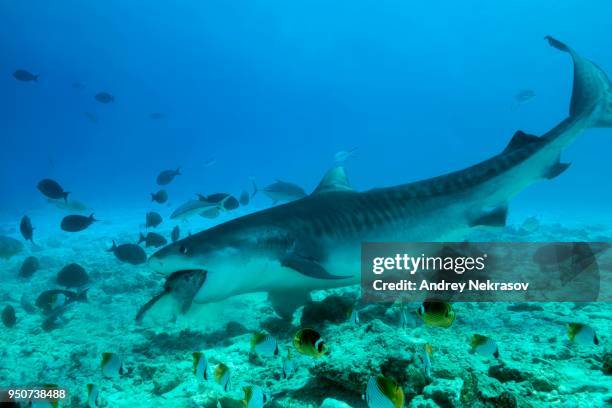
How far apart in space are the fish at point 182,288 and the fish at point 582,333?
3.46 meters

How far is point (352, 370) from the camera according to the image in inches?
117

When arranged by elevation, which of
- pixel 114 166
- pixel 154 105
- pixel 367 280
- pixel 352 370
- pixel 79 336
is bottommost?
pixel 352 370

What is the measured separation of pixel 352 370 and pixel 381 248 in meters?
2.86

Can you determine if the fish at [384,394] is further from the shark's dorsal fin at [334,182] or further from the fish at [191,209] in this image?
the fish at [191,209]

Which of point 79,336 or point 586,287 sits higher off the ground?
point 586,287

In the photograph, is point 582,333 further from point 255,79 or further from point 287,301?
point 255,79

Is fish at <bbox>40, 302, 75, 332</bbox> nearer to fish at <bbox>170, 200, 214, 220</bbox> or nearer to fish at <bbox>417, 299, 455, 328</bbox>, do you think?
fish at <bbox>170, 200, 214, 220</bbox>

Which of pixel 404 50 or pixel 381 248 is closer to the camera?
pixel 381 248

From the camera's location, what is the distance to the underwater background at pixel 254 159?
3.57 m

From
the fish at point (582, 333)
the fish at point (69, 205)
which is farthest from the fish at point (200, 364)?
the fish at point (69, 205)

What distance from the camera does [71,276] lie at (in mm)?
7430

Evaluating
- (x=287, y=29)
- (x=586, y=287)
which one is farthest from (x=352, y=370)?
(x=287, y=29)

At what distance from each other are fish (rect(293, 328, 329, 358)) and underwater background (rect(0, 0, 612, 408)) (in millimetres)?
185

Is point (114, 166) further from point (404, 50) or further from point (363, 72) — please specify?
point (404, 50)
